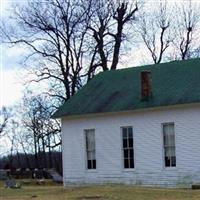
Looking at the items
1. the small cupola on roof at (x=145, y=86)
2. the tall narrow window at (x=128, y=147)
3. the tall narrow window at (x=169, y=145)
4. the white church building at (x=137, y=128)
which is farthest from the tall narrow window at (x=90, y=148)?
the tall narrow window at (x=169, y=145)

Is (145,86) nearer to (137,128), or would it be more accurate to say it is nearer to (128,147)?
(137,128)

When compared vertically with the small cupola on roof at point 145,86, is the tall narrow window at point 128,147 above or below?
below

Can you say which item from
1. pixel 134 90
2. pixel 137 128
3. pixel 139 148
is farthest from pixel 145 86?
pixel 139 148

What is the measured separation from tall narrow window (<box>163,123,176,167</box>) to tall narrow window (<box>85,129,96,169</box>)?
484 cm

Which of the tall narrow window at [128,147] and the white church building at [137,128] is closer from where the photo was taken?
the white church building at [137,128]

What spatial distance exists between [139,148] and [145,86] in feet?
10.0

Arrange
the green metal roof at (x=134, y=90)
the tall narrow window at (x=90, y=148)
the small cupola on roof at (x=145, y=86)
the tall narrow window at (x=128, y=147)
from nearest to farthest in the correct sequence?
the green metal roof at (x=134, y=90) → the small cupola on roof at (x=145, y=86) → the tall narrow window at (x=128, y=147) → the tall narrow window at (x=90, y=148)

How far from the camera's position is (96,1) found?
6019cm

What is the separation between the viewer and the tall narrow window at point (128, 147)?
1340 inches

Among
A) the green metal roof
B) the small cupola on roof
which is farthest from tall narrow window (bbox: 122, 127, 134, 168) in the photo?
the small cupola on roof

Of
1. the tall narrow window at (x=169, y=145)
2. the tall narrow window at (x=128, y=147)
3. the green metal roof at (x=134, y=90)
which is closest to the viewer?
the tall narrow window at (x=169, y=145)

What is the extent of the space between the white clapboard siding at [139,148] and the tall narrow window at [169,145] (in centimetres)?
24

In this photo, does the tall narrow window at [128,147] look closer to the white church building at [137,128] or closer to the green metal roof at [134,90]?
the white church building at [137,128]

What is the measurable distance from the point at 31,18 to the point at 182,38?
571 inches
